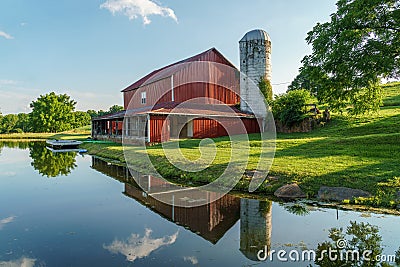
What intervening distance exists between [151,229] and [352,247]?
4067 millimetres

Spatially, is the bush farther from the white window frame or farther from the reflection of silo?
the reflection of silo

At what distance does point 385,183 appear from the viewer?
8.34 meters

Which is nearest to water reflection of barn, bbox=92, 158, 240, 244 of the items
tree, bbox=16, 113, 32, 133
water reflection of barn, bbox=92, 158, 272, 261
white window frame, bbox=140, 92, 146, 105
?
water reflection of barn, bbox=92, 158, 272, 261

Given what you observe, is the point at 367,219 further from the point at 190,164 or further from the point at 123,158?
the point at 123,158

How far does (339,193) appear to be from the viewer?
331 inches

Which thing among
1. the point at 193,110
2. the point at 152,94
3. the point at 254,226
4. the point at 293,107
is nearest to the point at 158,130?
the point at 193,110

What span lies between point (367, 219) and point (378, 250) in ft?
5.64

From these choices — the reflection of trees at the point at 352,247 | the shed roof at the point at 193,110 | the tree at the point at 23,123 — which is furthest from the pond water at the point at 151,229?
the tree at the point at 23,123

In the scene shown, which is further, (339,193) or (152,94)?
(152,94)

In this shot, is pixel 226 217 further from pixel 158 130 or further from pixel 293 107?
pixel 293 107

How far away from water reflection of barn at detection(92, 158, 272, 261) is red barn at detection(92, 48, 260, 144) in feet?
42.4

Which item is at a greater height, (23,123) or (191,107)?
(23,123)

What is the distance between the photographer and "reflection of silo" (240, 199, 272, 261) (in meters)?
5.55

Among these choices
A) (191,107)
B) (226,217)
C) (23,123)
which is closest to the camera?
(226,217)
